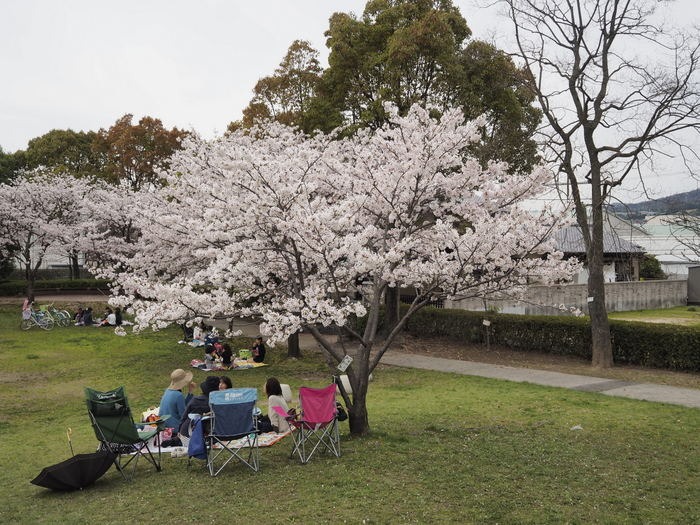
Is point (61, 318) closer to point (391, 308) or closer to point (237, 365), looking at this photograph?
point (237, 365)

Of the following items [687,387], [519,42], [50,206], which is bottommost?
[687,387]

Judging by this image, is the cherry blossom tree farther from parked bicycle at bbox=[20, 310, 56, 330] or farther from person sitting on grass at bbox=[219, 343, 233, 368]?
parked bicycle at bbox=[20, 310, 56, 330]

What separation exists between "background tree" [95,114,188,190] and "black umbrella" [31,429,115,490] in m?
32.2

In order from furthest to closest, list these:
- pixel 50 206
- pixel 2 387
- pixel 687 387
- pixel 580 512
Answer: pixel 50 206
pixel 2 387
pixel 687 387
pixel 580 512

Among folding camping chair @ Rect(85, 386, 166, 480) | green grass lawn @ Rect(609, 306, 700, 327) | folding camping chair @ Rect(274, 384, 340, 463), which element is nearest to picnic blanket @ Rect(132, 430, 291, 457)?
folding camping chair @ Rect(274, 384, 340, 463)

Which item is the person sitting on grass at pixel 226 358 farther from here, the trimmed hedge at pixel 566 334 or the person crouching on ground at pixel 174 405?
the trimmed hedge at pixel 566 334

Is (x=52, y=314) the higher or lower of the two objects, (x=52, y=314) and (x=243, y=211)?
the lower

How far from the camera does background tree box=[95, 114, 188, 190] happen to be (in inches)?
1463

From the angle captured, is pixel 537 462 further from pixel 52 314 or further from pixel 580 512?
pixel 52 314

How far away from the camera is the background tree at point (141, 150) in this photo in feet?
122

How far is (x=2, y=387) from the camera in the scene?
519 inches

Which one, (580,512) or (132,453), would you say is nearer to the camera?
(580,512)

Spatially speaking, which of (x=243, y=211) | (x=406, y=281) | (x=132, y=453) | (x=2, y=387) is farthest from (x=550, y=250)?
(x=2, y=387)

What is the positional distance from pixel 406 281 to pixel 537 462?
2.92 metres
